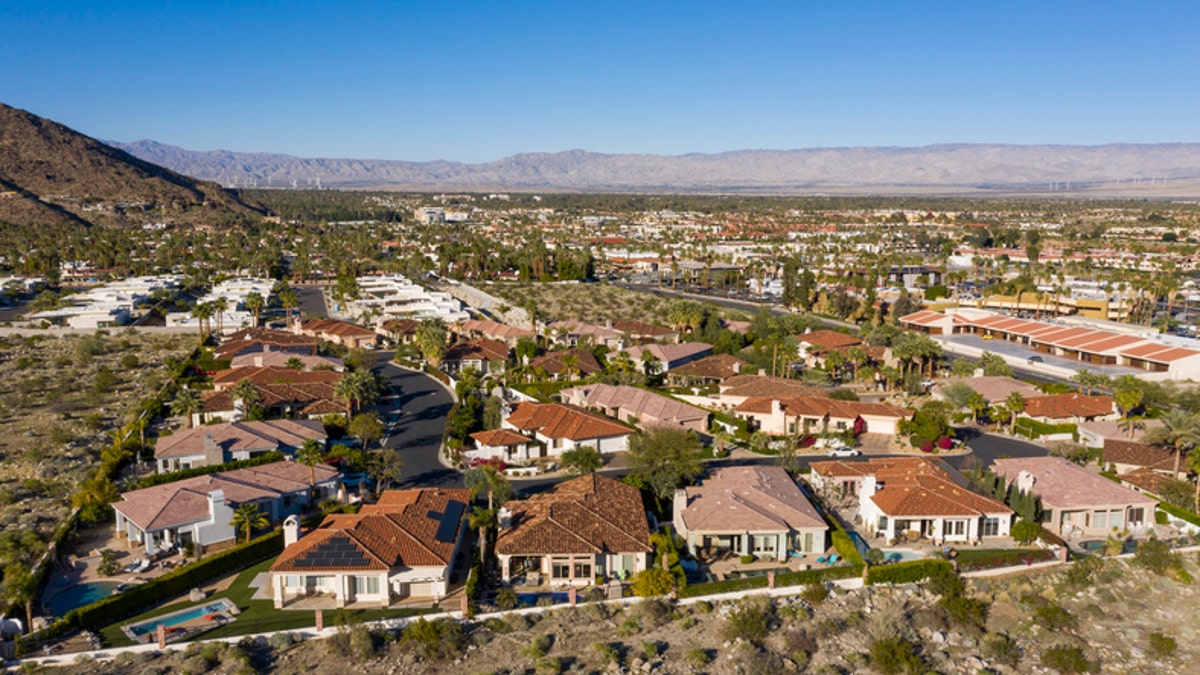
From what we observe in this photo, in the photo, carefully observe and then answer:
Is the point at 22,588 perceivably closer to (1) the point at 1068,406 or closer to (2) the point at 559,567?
(2) the point at 559,567

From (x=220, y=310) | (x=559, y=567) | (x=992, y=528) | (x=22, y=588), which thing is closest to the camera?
(x=22, y=588)

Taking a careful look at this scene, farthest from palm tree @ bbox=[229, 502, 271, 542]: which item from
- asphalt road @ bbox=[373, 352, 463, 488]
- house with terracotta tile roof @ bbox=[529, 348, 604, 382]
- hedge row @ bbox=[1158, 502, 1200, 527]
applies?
hedge row @ bbox=[1158, 502, 1200, 527]

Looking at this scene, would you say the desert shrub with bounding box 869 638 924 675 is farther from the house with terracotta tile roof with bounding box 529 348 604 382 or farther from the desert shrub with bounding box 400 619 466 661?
the house with terracotta tile roof with bounding box 529 348 604 382

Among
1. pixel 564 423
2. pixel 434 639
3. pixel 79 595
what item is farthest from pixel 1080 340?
pixel 79 595

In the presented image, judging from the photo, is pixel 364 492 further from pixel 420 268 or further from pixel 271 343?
pixel 420 268

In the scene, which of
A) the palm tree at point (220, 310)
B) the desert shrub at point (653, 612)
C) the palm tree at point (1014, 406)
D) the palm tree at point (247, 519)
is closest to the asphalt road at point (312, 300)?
the palm tree at point (220, 310)

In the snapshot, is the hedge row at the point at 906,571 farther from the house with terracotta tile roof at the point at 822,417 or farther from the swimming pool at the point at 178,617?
the swimming pool at the point at 178,617
